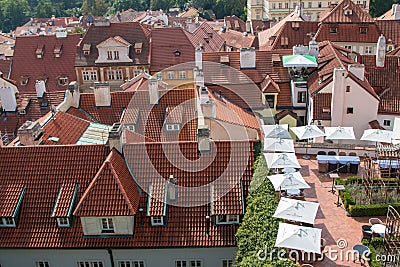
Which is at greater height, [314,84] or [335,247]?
[314,84]

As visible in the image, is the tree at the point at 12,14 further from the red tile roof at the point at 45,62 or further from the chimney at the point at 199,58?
the chimney at the point at 199,58

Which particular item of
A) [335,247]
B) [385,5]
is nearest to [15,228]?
[335,247]

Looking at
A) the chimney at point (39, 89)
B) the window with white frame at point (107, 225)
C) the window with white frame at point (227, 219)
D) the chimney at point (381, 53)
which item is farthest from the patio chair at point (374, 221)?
the chimney at point (39, 89)

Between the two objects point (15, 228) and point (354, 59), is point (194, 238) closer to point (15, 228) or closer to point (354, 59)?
point (15, 228)

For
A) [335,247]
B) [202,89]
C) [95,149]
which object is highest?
[202,89]

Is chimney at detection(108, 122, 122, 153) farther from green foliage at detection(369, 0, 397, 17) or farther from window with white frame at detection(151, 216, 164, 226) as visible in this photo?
green foliage at detection(369, 0, 397, 17)
